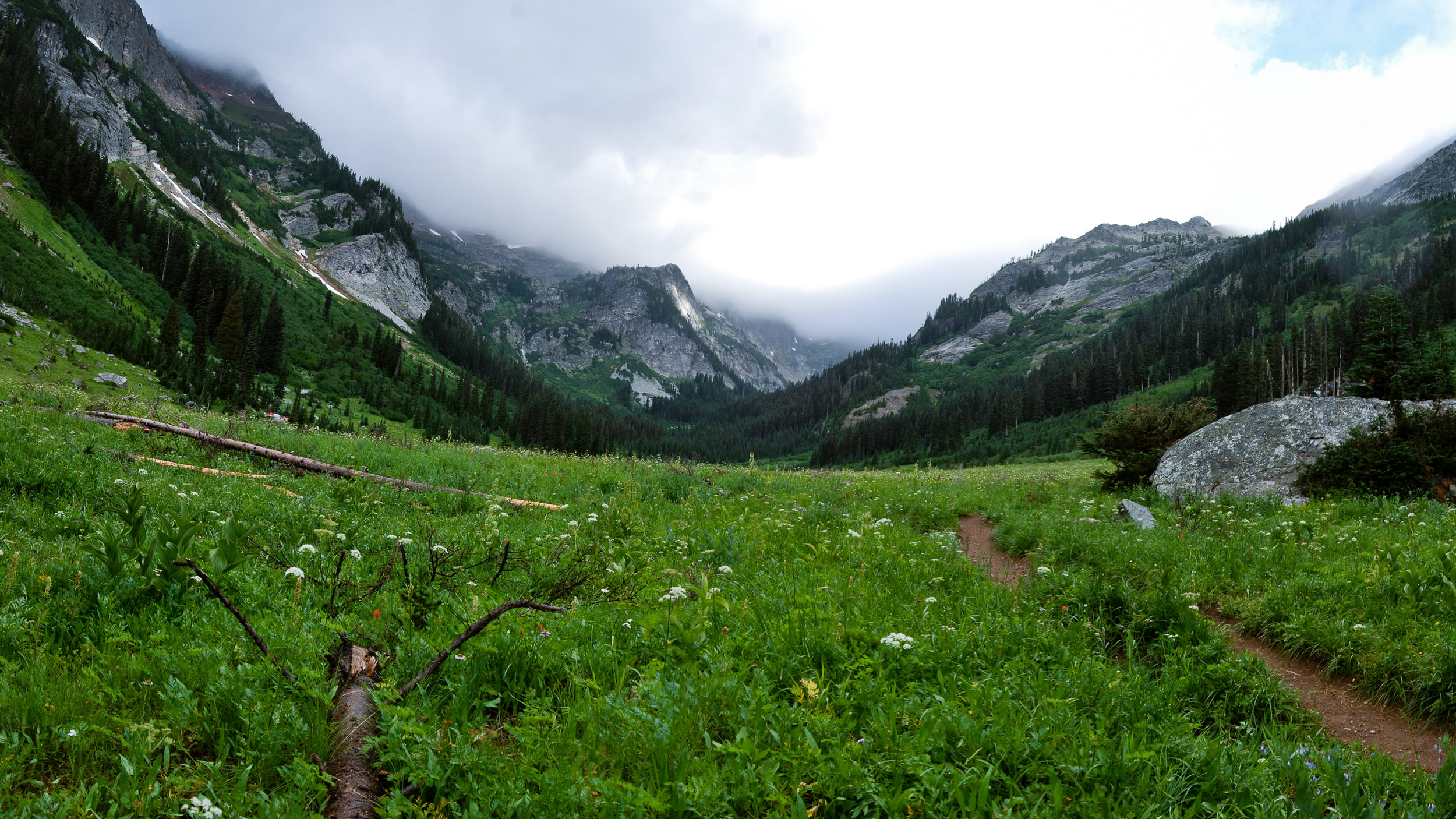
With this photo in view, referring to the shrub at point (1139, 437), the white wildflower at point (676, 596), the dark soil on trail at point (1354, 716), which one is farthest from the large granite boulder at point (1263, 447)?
the white wildflower at point (676, 596)

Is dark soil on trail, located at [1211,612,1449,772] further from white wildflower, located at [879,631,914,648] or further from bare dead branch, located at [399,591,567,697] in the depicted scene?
bare dead branch, located at [399,591,567,697]

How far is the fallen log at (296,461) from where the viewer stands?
1066 centimetres

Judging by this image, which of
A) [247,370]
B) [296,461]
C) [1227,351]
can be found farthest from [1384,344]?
[1227,351]

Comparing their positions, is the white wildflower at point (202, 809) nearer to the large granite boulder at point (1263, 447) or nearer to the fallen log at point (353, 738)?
the fallen log at point (353, 738)

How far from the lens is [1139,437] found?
1788 cm

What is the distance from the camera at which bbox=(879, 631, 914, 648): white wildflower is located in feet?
14.6

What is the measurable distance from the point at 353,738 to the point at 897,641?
3877 millimetres

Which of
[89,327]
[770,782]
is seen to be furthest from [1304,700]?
[89,327]

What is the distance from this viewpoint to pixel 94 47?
16850 centimetres

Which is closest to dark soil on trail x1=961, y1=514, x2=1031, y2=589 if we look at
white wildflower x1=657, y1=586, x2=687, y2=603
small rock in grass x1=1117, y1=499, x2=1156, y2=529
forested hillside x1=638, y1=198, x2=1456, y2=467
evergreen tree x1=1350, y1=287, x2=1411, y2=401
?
small rock in grass x1=1117, y1=499, x2=1156, y2=529

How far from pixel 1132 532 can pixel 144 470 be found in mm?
17273

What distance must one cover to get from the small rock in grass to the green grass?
2.84 meters

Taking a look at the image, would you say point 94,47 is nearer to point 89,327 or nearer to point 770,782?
point 89,327

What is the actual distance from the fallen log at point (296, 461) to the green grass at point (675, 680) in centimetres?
215
